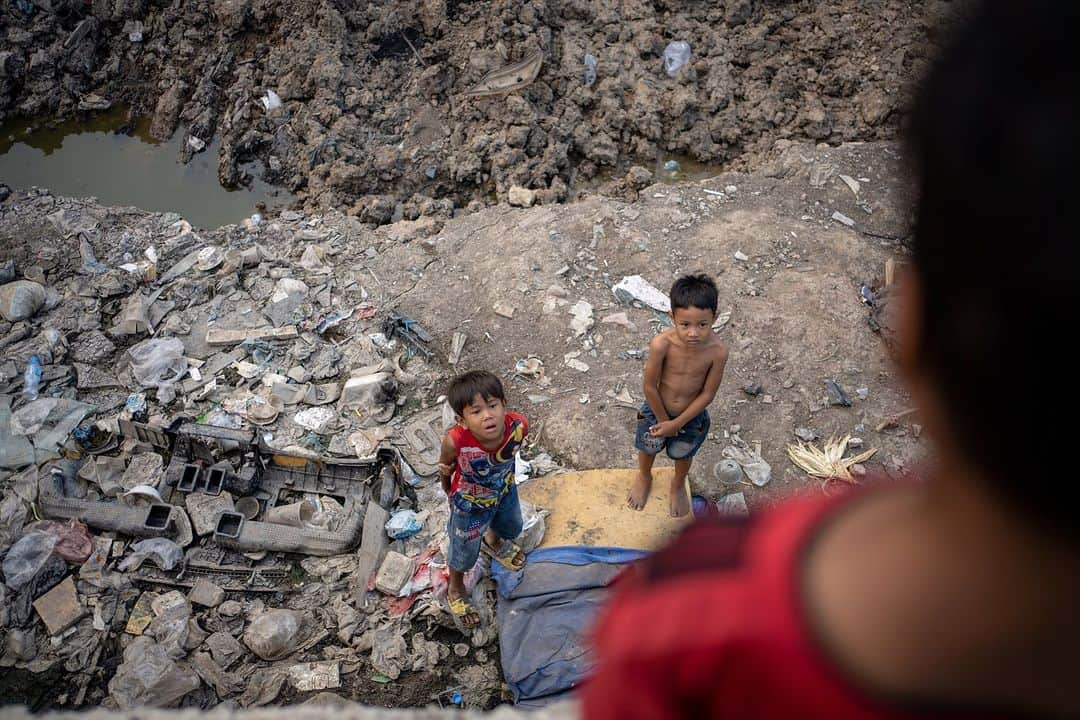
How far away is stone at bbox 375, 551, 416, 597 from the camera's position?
13.0 feet

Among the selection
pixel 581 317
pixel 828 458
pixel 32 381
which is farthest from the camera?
pixel 581 317

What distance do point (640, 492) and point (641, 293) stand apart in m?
1.94

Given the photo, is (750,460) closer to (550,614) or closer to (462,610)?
(550,614)

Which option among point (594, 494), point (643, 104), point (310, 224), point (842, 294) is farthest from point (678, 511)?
point (643, 104)

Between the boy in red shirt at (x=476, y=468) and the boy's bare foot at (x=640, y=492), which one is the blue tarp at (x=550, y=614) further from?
the boy's bare foot at (x=640, y=492)

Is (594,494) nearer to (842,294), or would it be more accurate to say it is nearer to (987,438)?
(842,294)

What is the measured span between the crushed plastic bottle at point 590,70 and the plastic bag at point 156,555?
629cm

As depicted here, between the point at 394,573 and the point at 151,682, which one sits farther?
the point at 394,573

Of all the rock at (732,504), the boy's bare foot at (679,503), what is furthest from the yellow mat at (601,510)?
the rock at (732,504)

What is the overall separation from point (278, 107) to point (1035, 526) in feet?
28.9

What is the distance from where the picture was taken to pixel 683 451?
13.1ft

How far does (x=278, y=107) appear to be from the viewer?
320 inches

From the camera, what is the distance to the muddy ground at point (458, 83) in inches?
296

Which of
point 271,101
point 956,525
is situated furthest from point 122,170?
point 956,525
